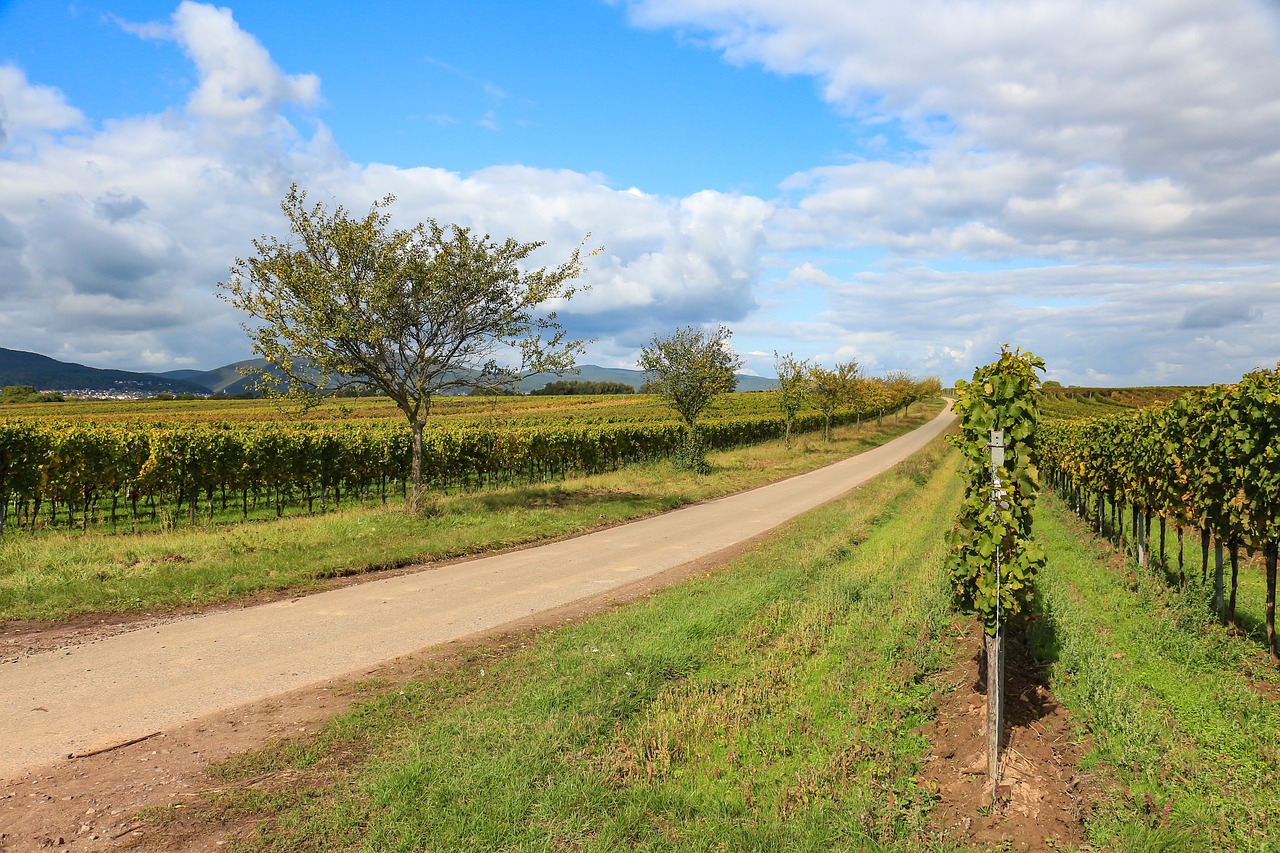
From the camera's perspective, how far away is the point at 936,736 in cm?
601

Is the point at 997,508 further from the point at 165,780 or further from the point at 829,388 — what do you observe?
the point at 829,388

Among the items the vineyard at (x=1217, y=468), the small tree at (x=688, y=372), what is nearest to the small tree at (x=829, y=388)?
the small tree at (x=688, y=372)

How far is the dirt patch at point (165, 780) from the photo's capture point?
438 centimetres

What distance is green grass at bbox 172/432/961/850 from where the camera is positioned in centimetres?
460

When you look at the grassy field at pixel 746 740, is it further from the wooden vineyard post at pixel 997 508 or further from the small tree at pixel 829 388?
the small tree at pixel 829 388

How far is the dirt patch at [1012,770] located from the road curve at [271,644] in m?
5.46

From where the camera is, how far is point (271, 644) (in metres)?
8.20

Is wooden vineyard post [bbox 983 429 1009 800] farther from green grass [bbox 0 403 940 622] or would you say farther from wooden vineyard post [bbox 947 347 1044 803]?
green grass [bbox 0 403 940 622]

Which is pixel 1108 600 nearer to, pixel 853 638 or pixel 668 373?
pixel 853 638

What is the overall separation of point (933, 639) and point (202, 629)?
29.5ft

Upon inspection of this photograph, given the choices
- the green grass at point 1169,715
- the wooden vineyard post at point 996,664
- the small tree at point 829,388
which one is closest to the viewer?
the green grass at point 1169,715

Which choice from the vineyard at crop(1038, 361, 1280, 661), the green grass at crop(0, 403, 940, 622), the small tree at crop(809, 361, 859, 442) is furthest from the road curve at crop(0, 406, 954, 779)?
the small tree at crop(809, 361, 859, 442)

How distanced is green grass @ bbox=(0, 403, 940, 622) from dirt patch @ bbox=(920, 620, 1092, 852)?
9.37 metres

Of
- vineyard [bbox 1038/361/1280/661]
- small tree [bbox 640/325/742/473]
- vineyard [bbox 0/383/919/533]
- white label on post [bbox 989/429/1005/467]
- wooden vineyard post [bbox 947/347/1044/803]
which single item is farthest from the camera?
small tree [bbox 640/325/742/473]
